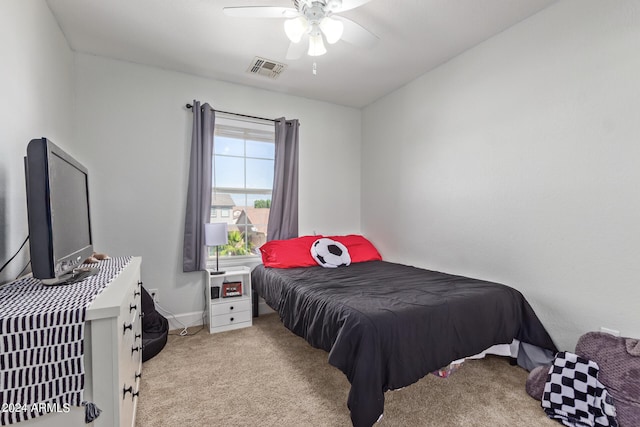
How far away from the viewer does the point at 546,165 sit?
2.07m

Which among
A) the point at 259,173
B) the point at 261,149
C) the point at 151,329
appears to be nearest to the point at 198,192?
the point at 259,173

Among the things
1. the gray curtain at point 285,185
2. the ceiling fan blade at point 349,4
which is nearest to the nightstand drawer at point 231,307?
the gray curtain at point 285,185

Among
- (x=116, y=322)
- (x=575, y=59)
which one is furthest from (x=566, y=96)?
(x=116, y=322)

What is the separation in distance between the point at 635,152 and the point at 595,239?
0.55 m

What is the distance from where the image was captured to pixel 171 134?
2914 mm

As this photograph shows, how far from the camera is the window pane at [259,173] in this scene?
3.37m

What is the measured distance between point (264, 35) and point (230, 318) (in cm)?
255

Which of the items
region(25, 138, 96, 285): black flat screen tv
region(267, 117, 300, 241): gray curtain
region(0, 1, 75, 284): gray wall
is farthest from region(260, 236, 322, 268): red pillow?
region(0, 1, 75, 284): gray wall

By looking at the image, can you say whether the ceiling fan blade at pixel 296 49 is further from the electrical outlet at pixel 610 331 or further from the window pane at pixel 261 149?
the electrical outlet at pixel 610 331

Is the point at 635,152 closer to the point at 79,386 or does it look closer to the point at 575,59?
the point at 575,59

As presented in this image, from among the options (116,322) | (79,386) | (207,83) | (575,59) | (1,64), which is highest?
(207,83)

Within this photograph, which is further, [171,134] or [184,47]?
[171,134]

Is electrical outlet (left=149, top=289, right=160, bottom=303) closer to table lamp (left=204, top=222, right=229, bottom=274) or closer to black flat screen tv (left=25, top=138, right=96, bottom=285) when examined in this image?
table lamp (left=204, top=222, right=229, bottom=274)

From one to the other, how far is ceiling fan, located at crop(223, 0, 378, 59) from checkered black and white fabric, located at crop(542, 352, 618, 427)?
94.3 inches
